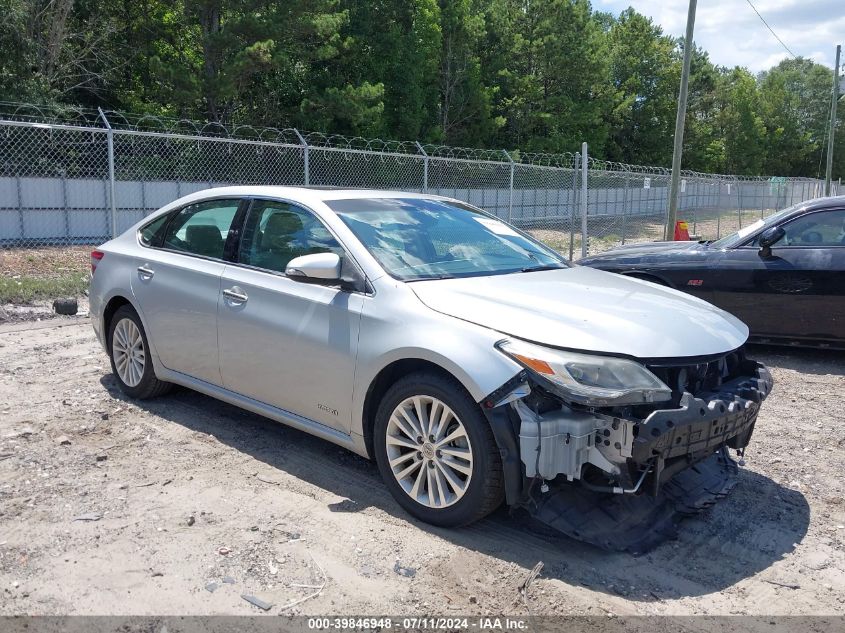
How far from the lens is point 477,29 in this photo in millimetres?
29859

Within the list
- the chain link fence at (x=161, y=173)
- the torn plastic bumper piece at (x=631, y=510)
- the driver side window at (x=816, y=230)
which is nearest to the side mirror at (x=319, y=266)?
the torn plastic bumper piece at (x=631, y=510)

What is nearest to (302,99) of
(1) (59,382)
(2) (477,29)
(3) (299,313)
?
(2) (477,29)

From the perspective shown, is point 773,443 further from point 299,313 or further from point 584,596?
point 299,313

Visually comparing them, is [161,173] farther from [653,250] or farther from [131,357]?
[131,357]

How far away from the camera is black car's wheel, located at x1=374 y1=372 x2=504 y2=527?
3389 mm

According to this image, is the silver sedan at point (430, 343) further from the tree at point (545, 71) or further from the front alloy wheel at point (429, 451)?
the tree at point (545, 71)

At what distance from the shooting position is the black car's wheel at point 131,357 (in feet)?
17.6

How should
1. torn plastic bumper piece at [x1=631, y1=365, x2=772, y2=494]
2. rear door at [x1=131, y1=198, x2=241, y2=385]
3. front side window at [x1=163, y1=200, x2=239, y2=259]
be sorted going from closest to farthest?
torn plastic bumper piece at [x1=631, y1=365, x2=772, y2=494], rear door at [x1=131, y1=198, x2=241, y2=385], front side window at [x1=163, y1=200, x2=239, y2=259]

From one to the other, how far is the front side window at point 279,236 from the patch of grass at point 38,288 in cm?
598

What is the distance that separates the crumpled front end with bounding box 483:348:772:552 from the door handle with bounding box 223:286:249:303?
186 cm

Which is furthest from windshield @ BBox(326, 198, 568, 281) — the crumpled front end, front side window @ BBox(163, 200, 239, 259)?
the crumpled front end

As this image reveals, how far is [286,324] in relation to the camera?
4246 mm

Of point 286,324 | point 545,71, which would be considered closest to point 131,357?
point 286,324

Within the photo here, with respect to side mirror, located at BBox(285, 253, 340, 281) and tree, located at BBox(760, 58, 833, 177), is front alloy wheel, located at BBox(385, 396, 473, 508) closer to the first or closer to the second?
side mirror, located at BBox(285, 253, 340, 281)
